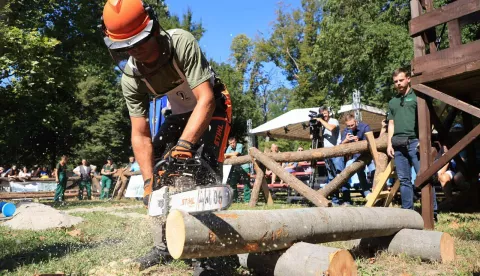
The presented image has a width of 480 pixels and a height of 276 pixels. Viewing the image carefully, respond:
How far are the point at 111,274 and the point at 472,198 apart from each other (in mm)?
6328

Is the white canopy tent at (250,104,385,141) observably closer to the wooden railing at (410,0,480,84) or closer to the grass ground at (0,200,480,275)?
the wooden railing at (410,0,480,84)

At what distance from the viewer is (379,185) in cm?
555

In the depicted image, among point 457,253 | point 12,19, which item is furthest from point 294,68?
point 457,253

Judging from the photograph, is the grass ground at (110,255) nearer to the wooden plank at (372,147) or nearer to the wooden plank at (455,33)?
the wooden plank at (372,147)

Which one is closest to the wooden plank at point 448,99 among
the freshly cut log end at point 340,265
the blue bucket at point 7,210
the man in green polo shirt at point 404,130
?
the man in green polo shirt at point 404,130

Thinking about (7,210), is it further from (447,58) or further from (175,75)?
(447,58)

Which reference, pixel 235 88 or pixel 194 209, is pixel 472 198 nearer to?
pixel 194 209

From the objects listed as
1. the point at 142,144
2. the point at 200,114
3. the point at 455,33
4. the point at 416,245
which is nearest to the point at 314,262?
the point at 200,114

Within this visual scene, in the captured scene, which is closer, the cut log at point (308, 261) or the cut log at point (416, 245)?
the cut log at point (308, 261)

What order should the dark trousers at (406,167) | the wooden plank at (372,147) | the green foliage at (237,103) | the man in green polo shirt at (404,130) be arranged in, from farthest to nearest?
the green foliage at (237,103), the wooden plank at (372,147), the man in green polo shirt at (404,130), the dark trousers at (406,167)

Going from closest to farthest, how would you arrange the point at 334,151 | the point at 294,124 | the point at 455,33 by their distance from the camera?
the point at 455,33, the point at 334,151, the point at 294,124

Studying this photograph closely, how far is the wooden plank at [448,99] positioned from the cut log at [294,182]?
1.90 meters

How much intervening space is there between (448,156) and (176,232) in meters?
3.63

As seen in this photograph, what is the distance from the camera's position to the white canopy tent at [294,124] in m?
12.7
